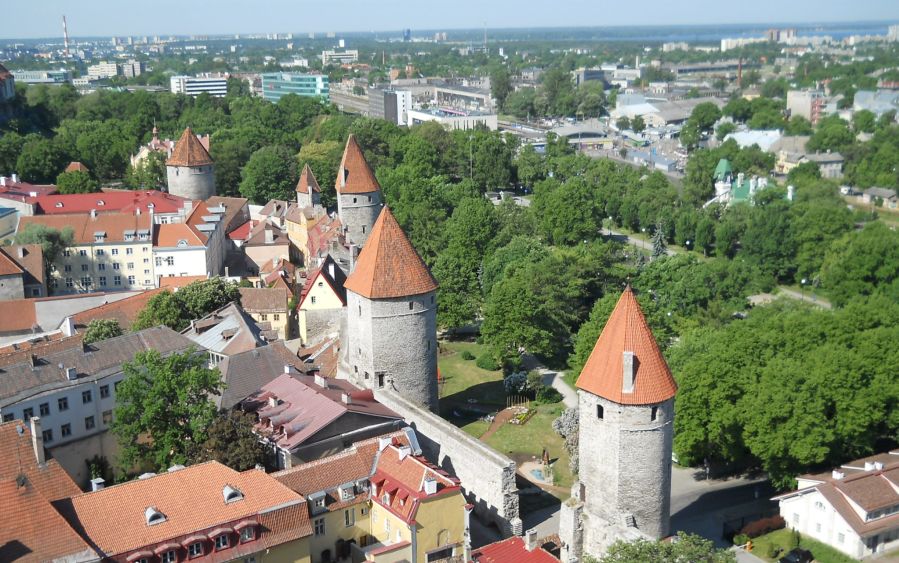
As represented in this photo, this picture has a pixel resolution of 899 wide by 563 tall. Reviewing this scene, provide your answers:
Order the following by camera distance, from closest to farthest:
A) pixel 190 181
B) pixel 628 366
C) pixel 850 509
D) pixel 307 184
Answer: pixel 628 366, pixel 850 509, pixel 307 184, pixel 190 181

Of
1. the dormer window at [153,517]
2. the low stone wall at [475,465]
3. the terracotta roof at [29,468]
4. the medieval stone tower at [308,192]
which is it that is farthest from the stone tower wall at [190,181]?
the dormer window at [153,517]

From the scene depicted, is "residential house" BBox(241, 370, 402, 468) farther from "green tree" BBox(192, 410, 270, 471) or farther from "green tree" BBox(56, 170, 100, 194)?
"green tree" BBox(56, 170, 100, 194)

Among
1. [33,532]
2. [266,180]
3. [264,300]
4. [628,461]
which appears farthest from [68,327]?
[266,180]

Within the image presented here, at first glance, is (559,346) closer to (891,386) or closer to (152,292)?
(891,386)

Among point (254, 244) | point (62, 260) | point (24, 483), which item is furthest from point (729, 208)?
point (24, 483)

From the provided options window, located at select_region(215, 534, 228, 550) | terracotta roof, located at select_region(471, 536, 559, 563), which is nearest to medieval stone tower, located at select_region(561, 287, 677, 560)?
terracotta roof, located at select_region(471, 536, 559, 563)

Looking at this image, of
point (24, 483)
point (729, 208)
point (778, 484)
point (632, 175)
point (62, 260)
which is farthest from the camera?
point (632, 175)

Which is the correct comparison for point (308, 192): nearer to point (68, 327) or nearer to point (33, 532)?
point (68, 327)
